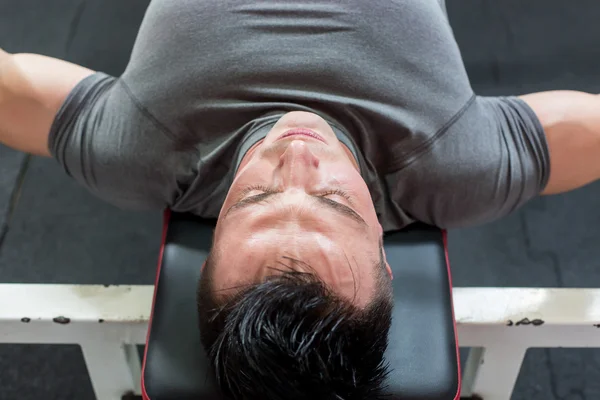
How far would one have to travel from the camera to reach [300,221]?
745mm

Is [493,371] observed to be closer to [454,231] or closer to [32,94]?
[454,231]

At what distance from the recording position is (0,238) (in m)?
1.50

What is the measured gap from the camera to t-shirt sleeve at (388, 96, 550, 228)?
3.10ft

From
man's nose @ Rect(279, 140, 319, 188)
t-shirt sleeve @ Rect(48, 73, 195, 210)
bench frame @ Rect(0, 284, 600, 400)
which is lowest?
bench frame @ Rect(0, 284, 600, 400)

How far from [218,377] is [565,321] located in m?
0.55

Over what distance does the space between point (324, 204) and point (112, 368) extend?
0.59m

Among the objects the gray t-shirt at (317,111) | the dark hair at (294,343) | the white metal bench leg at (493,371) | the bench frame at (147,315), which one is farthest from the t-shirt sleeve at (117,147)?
the white metal bench leg at (493,371)

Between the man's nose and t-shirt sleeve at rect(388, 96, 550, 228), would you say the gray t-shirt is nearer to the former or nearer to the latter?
t-shirt sleeve at rect(388, 96, 550, 228)

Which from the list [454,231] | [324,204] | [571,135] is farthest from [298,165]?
[454,231]

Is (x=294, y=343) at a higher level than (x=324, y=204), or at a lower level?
lower

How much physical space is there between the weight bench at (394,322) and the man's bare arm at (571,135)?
0.73 feet

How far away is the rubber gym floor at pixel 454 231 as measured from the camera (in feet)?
4.45

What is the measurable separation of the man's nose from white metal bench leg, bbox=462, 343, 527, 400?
1.55 ft

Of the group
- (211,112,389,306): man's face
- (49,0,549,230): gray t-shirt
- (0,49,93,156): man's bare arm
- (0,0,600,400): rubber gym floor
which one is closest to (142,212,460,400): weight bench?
(49,0,549,230): gray t-shirt
